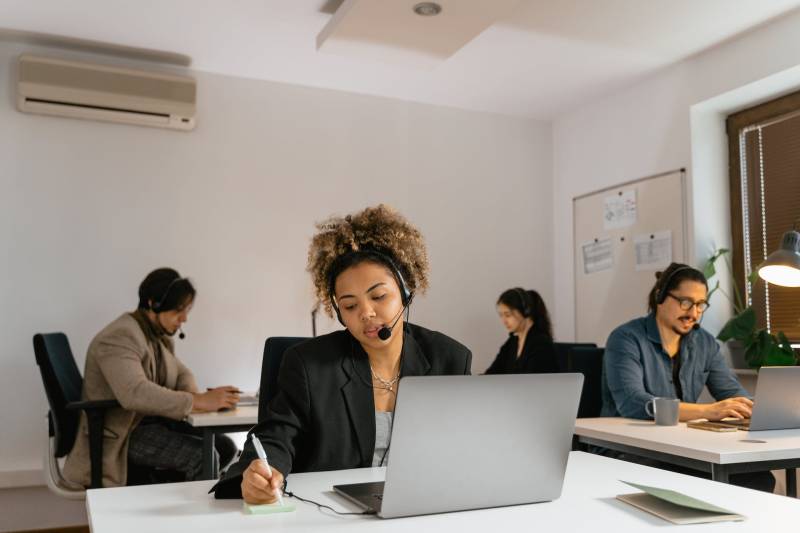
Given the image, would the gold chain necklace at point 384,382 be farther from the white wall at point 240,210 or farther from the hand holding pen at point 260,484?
the white wall at point 240,210

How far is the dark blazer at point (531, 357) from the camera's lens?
177 inches

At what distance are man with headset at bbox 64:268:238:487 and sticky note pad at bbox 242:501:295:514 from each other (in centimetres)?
166

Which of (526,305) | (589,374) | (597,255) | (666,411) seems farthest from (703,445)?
(597,255)

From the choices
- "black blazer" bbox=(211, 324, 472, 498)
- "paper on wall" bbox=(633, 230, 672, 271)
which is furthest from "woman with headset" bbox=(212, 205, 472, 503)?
"paper on wall" bbox=(633, 230, 672, 271)

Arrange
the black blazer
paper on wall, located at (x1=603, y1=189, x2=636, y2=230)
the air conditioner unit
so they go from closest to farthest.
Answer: the black blazer < the air conditioner unit < paper on wall, located at (x1=603, y1=189, x2=636, y2=230)

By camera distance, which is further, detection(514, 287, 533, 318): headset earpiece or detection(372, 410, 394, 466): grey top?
detection(514, 287, 533, 318): headset earpiece

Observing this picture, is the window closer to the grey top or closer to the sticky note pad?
the grey top

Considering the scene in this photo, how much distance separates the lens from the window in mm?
3854

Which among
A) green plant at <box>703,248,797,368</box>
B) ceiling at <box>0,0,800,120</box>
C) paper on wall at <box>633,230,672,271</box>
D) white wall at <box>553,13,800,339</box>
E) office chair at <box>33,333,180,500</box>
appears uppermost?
ceiling at <box>0,0,800,120</box>

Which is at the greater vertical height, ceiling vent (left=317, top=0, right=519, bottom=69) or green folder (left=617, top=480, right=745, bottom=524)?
ceiling vent (left=317, top=0, right=519, bottom=69)

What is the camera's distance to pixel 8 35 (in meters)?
3.97

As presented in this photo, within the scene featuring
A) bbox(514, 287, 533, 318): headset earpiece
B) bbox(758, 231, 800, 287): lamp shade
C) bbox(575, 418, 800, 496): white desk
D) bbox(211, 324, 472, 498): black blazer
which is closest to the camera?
bbox(211, 324, 472, 498): black blazer

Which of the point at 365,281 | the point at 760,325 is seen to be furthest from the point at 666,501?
the point at 760,325

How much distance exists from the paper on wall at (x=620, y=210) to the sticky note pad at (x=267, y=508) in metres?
3.86
